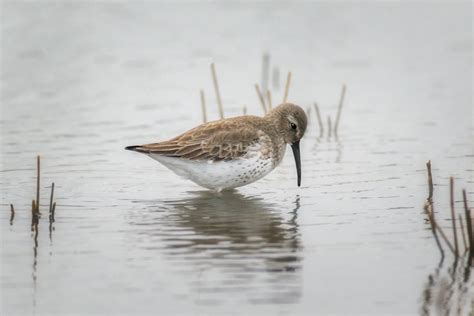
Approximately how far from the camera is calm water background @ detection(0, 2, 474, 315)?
24.0ft

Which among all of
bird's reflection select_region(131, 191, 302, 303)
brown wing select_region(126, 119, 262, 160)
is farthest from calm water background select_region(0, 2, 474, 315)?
brown wing select_region(126, 119, 262, 160)

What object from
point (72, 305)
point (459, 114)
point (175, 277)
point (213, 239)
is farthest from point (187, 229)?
point (459, 114)

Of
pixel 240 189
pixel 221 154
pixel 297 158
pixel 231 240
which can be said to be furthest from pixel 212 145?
pixel 231 240

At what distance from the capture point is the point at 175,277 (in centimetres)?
748

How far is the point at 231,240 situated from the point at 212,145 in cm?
207

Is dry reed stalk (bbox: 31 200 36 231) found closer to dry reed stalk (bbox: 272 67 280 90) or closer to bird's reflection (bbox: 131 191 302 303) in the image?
bird's reflection (bbox: 131 191 302 303)

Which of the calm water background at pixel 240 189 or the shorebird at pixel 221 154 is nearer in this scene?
the calm water background at pixel 240 189

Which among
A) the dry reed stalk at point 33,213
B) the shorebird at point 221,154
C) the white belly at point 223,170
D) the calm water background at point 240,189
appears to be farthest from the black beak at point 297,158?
the dry reed stalk at point 33,213

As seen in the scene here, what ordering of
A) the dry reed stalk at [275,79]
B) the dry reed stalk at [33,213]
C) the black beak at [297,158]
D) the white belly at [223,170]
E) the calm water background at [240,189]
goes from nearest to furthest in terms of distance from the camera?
the calm water background at [240,189]
the dry reed stalk at [33,213]
the white belly at [223,170]
the black beak at [297,158]
the dry reed stalk at [275,79]

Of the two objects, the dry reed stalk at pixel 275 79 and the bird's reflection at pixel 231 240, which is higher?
the dry reed stalk at pixel 275 79

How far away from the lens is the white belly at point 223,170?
33.7 ft

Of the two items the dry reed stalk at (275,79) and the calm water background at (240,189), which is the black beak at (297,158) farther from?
the dry reed stalk at (275,79)

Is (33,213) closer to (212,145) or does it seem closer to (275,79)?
(212,145)

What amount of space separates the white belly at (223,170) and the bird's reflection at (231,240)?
204 mm
